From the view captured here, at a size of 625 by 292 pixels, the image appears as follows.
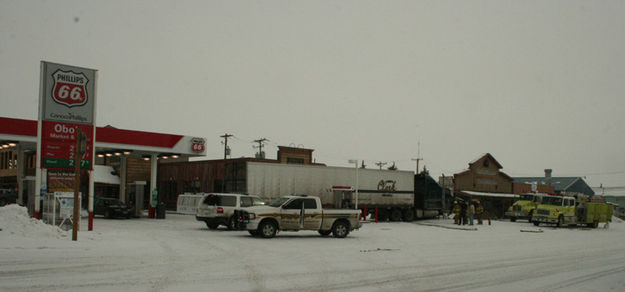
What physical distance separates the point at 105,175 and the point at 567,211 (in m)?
39.4

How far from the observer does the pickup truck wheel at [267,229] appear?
20.7 m

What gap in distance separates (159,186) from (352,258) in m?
39.1

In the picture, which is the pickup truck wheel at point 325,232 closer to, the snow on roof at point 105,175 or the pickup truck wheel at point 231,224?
the pickup truck wheel at point 231,224

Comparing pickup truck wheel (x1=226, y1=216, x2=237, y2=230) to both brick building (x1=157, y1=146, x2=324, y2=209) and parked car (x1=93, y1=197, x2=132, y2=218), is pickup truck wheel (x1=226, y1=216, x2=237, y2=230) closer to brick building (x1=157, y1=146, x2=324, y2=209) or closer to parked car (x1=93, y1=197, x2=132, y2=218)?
brick building (x1=157, y1=146, x2=324, y2=209)

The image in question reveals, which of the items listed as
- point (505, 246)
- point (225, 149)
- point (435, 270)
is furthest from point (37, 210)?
point (225, 149)

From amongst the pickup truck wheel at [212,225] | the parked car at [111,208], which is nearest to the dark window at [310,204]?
the pickup truck wheel at [212,225]

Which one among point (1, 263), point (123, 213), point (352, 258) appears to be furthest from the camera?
point (123, 213)

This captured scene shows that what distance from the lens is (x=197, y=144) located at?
34219 mm

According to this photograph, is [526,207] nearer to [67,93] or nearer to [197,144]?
[197,144]

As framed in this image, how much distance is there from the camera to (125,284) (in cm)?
1001

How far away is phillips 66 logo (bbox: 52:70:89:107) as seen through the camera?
71.9 ft

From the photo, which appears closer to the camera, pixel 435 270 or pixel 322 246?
pixel 435 270

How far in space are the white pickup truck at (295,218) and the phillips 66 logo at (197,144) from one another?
13750 mm

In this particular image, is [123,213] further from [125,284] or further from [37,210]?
[125,284]
